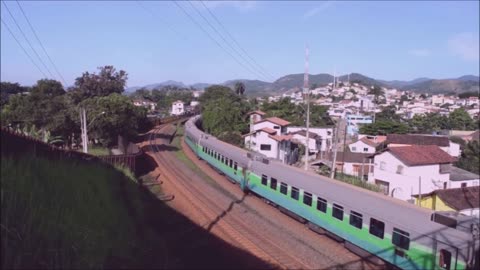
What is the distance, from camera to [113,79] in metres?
58.9

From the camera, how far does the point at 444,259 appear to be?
27.1ft

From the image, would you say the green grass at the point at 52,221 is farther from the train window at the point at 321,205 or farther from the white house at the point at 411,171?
the white house at the point at 411,171

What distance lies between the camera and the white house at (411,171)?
25.3 m

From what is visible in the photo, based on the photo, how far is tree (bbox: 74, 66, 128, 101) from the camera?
5075 cm

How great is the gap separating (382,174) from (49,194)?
82.5ft

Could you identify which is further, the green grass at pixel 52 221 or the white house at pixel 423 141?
the white house at pixel 423 141

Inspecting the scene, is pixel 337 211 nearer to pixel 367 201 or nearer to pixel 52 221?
pixel 367 201

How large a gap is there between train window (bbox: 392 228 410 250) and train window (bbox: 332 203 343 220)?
203 cm

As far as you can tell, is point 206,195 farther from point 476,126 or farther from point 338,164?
point 476,126

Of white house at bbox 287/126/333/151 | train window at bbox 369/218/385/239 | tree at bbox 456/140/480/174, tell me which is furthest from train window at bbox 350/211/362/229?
white house at bbox 287/126/333/151

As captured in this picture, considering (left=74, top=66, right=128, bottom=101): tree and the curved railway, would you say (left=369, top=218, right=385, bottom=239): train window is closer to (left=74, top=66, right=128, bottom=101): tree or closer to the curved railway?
the curved railway

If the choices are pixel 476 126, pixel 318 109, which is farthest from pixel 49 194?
pixel 318 109

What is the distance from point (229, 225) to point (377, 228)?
16.2 feet

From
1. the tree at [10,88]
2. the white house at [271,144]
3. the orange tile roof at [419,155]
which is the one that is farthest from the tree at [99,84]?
the orange tile roof at [419,155]
